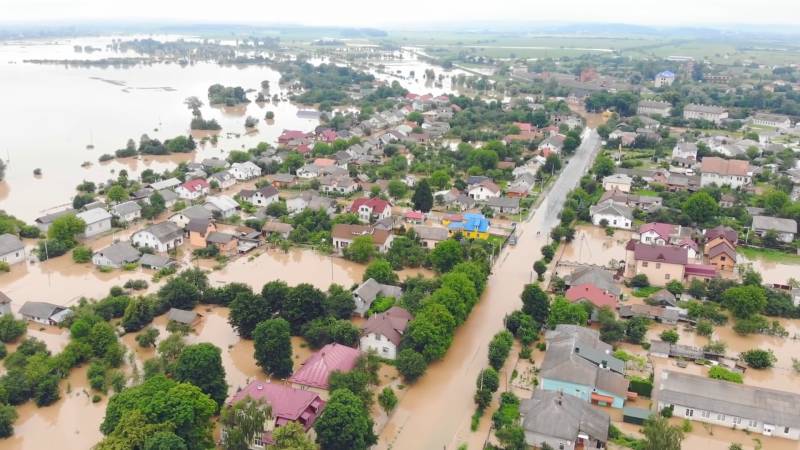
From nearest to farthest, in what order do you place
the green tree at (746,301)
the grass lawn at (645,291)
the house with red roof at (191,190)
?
the green tree at (746,301)
the grass lawn at (645,291)
the house with red roof at (191,190)

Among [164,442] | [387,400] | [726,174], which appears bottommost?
[387,400]

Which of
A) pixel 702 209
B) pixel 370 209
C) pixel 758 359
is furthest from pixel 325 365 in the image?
pixel 702 209

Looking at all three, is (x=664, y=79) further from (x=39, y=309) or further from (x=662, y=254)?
(x=39, y=309)

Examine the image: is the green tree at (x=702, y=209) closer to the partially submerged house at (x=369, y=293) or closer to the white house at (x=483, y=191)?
the white house at (x=483, y=191)

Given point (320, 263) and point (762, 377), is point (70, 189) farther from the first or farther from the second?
point (762, 377)

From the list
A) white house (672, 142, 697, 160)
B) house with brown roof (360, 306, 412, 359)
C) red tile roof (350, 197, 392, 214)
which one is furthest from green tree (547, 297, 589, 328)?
white house (672, 142, 697, 160)

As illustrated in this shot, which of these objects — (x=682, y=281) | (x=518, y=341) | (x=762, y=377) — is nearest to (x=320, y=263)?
(x=518, y=341)

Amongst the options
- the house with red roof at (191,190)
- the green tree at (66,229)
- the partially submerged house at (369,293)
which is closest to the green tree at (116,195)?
the house with red roof at (191,190)
